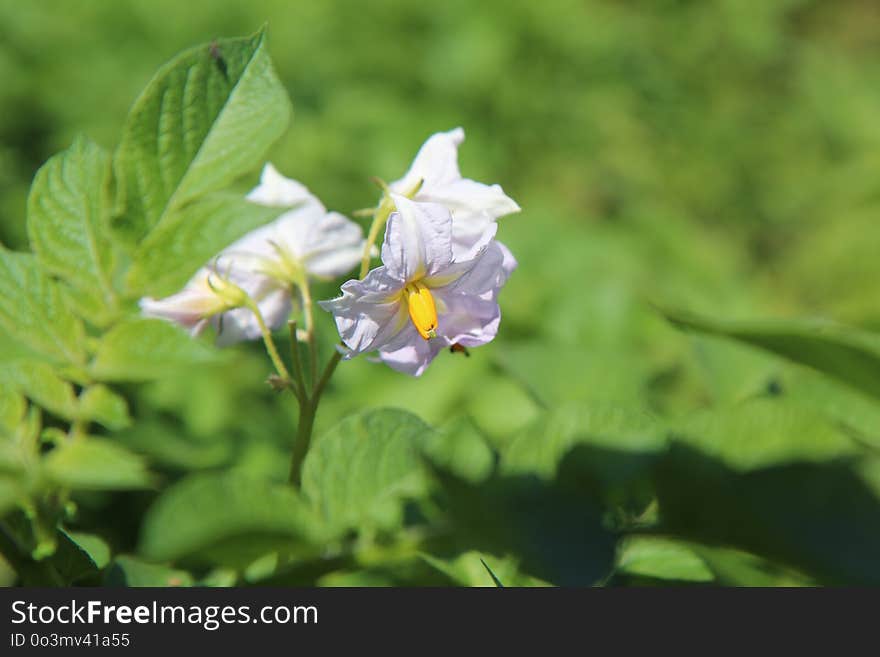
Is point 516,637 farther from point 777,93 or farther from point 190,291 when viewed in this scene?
point 777,93

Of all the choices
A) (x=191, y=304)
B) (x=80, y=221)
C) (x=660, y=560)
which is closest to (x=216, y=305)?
(x=191, y=304)

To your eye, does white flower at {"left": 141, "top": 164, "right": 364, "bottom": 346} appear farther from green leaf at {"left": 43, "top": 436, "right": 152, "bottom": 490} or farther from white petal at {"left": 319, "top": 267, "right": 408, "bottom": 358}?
green leaf at {"left": 43, "top": 436, "right": 152, "bottom": 490}

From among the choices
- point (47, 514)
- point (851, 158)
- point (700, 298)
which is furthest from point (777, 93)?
point (47, 514)

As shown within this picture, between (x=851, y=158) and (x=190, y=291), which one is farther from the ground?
(x=190, y=291)

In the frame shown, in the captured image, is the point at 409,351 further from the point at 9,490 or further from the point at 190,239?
the point at 9,490

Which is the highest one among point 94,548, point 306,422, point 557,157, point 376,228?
point 376,228

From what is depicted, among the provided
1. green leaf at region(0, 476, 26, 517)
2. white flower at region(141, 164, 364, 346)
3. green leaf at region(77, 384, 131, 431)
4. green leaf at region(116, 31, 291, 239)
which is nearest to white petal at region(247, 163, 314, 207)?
white flower at region(141, 164, 364, 346)
